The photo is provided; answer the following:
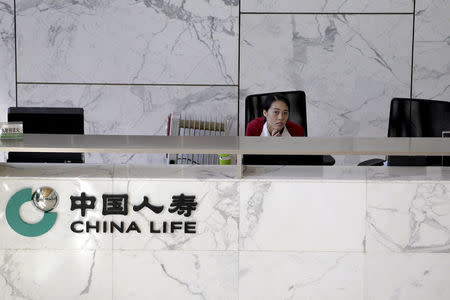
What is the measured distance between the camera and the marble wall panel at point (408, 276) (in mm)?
2422

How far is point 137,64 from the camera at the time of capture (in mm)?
4867

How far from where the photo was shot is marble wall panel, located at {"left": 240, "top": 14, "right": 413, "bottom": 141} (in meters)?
4.82

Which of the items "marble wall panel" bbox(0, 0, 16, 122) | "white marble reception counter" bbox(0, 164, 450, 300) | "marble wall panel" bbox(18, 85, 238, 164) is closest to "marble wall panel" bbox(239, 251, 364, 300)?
"white marble reception counter" bbox(0, 164, 450, 300)

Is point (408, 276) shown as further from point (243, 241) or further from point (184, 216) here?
point (184, 216)

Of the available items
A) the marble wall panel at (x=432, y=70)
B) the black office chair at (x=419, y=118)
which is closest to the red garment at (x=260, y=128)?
the black office chair at (x=419, y=118)

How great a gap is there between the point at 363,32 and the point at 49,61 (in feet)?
7.53

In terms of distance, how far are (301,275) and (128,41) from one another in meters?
2.90

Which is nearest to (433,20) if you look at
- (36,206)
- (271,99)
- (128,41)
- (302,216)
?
(271,99)

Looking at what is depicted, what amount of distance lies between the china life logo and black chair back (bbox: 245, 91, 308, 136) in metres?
1.89

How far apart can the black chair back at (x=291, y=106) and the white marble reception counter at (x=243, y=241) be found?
1664mm

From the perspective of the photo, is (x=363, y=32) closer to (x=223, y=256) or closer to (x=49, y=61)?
(x=49, y=61)

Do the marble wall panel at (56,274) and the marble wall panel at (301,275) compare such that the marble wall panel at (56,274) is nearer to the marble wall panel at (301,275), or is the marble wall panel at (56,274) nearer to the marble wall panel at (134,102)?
the marble wall panel at (301,275)

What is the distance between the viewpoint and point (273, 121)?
4.02 metres

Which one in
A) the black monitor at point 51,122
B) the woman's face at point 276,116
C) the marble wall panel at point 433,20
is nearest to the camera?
the black monitor at point 51,122
